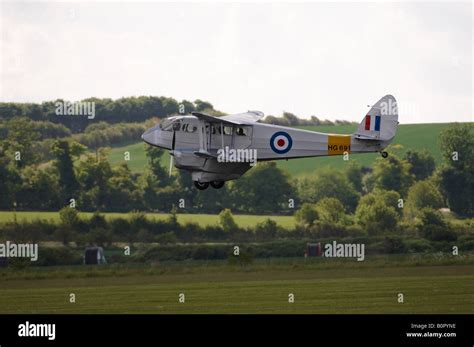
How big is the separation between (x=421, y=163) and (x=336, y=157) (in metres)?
11.1

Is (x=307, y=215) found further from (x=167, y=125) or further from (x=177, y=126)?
(x=177, y=126)

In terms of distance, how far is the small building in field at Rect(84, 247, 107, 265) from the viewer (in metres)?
87.2

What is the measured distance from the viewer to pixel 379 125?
55031 millimetres

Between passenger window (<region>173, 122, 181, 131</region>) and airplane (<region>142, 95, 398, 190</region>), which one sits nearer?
airplane (<region>142, 95, 398, 190</region>)

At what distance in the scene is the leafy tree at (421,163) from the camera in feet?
427

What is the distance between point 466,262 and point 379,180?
5630cm

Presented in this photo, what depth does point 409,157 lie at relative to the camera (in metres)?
133

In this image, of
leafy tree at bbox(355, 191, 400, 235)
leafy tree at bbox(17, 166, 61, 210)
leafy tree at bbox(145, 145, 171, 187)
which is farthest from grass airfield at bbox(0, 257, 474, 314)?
leafy tree at bbox(145, 145, 171, 187)

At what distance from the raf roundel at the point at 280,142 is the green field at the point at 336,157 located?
7252 cm

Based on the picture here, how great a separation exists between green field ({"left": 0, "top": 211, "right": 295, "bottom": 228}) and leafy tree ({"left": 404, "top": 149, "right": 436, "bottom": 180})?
74.1ft

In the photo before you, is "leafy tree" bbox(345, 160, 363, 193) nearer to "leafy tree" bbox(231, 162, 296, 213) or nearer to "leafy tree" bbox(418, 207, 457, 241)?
"leafy tree" bbox(231, 162, 296, 213)
